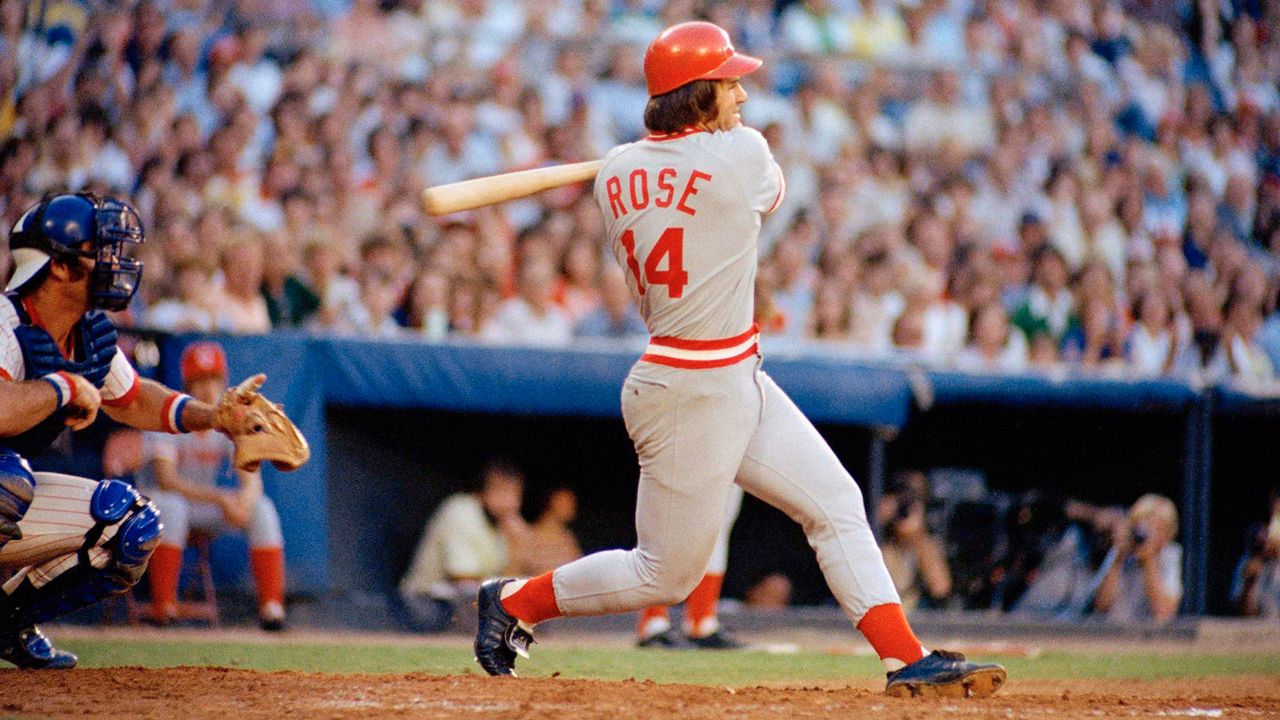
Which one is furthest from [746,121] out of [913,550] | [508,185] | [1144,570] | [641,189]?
[641,189]

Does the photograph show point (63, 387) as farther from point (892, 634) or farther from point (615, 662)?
point (615, 662)

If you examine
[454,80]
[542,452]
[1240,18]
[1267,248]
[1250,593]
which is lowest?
[1250,593]

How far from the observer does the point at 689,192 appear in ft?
12.5

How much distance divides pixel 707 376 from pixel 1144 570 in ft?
17.4

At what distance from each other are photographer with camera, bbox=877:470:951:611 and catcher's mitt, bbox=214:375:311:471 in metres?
4.43

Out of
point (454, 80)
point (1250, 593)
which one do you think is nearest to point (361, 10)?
point (454, 80)

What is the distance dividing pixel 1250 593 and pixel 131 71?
7.50 meters

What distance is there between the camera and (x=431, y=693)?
154 inches

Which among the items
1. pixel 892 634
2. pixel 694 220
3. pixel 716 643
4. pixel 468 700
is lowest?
pixel 716 643

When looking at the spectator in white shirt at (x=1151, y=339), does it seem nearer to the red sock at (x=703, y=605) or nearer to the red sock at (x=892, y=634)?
the red sock at (x=703, y=605)

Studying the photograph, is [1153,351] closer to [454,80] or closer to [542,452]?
[542,452]

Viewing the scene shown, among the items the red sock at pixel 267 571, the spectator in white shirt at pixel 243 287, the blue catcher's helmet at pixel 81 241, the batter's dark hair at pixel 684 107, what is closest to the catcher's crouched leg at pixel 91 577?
the blue catcher's helmet at pixel 81 241

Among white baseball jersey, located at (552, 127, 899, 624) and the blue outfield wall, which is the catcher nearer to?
white baseball jersey, located at (552, 127, 899, 624)

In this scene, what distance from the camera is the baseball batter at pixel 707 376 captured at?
12.6 feet
